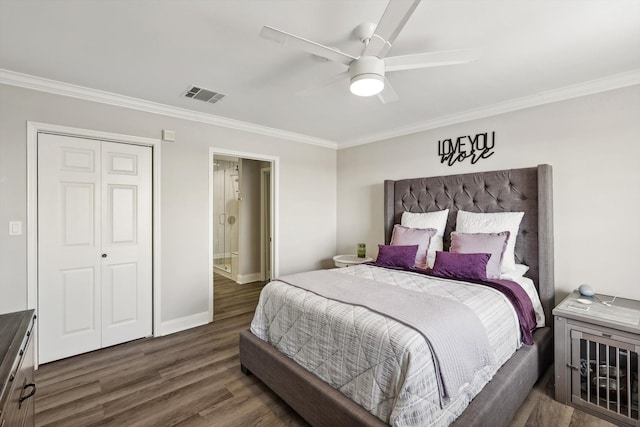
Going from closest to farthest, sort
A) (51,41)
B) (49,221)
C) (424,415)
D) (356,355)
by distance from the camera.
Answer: (424,415), (356,355), (51,41), (49,221)

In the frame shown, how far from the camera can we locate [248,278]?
5.37 meters

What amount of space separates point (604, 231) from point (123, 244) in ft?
14.6

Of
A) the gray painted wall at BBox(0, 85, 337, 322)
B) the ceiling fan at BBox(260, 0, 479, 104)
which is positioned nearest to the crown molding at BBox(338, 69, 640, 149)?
the gray painted wall at BBox(0, 85, 337, 322)

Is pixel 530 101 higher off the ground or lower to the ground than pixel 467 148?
higher

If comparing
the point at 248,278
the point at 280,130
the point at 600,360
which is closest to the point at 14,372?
the point at 600,360

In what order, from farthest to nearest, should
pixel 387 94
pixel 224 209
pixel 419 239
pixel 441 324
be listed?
pixel 224 209 → pixel 419 239 → pixel 387 94 → pixel 441 324

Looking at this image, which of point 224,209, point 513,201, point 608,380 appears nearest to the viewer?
point 608,380

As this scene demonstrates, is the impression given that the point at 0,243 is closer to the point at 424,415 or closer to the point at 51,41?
the point at 51,41

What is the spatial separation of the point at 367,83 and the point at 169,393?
2.58m

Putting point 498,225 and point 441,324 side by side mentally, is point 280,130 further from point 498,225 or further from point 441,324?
point 441,324

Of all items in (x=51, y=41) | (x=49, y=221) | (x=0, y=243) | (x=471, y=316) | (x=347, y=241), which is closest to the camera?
(x=471, y=316)

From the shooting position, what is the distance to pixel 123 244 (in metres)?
3.00

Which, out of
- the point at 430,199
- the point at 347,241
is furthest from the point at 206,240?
the point at 430,199

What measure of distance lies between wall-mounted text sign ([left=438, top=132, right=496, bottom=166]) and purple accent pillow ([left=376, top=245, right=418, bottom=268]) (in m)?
1.21
